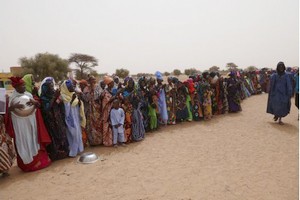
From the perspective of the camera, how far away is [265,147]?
5109 mm

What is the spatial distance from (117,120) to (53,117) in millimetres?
1512

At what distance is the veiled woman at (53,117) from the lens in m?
4.81

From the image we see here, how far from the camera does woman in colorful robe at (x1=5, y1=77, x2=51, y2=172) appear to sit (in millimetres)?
4336

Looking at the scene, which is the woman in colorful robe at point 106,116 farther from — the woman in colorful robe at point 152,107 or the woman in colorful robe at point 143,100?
the woman in colorful robe at point 152,107

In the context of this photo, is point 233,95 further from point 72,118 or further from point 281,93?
point 72,118

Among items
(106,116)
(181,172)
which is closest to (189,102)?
(106,116)

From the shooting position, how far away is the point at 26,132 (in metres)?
4.42

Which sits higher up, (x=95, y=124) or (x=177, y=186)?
(x=95, y=124)

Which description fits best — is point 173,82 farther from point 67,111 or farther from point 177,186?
point 177,186

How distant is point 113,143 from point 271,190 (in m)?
3.65

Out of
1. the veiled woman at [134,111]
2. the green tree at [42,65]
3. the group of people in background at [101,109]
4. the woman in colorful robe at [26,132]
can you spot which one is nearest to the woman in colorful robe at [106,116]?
the group of people in background at [101,109]

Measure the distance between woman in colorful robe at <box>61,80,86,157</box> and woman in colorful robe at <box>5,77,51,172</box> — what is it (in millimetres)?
558

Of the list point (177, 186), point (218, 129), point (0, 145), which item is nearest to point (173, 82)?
point (218, 129)

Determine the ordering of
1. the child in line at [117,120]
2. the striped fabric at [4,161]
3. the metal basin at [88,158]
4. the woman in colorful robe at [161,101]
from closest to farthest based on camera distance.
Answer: the striped fabric at [4,161] < the metal basin at [88,158] < the child in line at [117,120] < the woman in colorful robe at [161,101]
